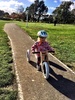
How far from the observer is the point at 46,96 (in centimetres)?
543

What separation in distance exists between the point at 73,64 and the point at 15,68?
2222mm

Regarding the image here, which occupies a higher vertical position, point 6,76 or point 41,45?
point 41,45

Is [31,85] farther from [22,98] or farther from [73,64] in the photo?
[73,64]

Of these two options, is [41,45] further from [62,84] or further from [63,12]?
[63,12]

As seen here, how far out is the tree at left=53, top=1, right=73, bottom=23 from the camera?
7337cm

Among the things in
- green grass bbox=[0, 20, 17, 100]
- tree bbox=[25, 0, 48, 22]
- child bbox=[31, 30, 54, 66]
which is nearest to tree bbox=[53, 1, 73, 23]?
tree bbox=[25, 0, 48, 22]

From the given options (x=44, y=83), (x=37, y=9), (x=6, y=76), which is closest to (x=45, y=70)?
(x=44, y=83)

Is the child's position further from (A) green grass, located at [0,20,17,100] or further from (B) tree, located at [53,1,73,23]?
(B) tree, located at [53,1,73,23]

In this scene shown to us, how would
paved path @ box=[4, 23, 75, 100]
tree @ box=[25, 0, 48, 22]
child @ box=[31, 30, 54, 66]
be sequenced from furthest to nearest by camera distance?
tree @ box=[25, 0, 48, 22] < child @ box=[31, 30, 54, 66] < paved path @ box=[4, 23, 75, 100]

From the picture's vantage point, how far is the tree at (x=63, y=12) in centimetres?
7337

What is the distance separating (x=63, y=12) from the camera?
7462 cm

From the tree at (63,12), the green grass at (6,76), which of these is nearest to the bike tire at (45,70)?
the green grass at (6,76)

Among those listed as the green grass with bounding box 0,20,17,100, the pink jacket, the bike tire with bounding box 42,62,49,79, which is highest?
the pink jacket

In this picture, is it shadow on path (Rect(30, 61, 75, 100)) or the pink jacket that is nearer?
shadow on path (Rect(30, 61, 75, 100))
